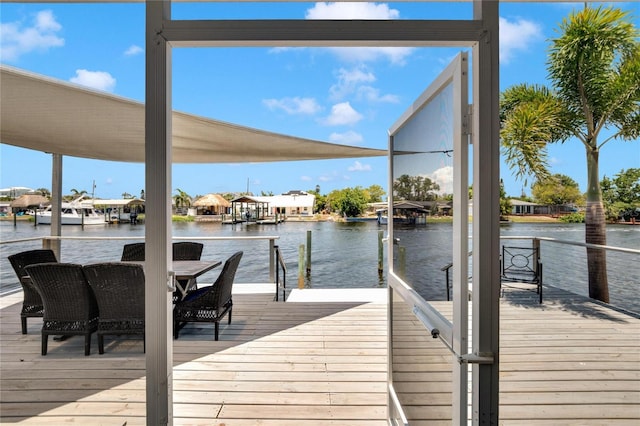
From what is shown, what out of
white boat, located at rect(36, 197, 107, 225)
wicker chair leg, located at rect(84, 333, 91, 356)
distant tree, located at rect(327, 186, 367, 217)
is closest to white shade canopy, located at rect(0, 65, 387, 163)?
wicker chair leg, located at rect(84, 333, 91, 356)

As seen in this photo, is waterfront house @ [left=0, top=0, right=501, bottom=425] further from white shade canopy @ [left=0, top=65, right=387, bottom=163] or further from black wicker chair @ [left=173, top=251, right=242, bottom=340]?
black wicker chair @ [left=173, top=251, right=242, bottom=340]

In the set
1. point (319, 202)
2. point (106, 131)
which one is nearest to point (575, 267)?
point (106, 131)

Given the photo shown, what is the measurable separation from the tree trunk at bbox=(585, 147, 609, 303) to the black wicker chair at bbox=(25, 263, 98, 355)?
6516 mm

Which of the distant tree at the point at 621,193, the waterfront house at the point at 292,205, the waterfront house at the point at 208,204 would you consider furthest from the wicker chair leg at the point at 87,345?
the waterfront house at the point at 292,205

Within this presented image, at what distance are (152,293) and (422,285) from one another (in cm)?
105

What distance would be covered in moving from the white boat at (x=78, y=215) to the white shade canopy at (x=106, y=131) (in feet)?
7.60

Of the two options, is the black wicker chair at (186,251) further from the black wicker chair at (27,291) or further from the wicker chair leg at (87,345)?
the wicker chair leg at (87,345)

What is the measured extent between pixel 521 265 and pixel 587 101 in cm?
274

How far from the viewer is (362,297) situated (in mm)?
4617

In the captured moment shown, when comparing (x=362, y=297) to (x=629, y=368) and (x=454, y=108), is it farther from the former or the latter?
(x=454, y=108)

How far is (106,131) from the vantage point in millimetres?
3496

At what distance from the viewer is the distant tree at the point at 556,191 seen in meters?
5.52

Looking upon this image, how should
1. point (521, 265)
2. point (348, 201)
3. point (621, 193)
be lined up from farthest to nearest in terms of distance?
1. point (348, 201)
2. point (621, 193)
3. point (521, 265)

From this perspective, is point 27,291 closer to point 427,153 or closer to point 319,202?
point 427,153
